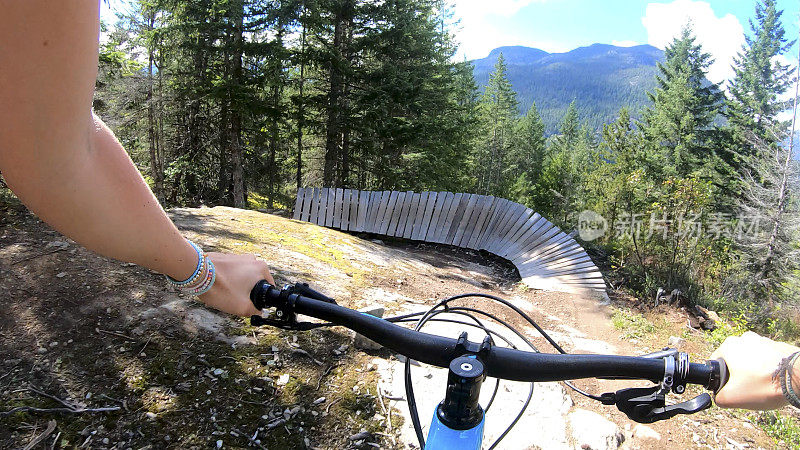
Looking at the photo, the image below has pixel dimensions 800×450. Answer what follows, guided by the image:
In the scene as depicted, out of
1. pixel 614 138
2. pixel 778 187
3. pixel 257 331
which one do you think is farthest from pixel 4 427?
pixel 778 187

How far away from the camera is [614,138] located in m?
24.0

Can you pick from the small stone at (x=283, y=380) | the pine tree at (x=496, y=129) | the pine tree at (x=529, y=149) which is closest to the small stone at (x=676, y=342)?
the small stone at (x=283, y=380)

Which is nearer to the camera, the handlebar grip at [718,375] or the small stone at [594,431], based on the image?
the handlebar grip at [718,375]

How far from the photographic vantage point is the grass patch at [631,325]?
6473mm

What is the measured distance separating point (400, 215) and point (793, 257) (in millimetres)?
20736

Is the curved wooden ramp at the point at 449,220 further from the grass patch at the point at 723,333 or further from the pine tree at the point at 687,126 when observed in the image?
the pine tree at the point at 687,126

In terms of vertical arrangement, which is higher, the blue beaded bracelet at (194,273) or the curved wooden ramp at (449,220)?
the blue beaded bracelet at (194,273)

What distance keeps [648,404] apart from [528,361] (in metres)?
0.36

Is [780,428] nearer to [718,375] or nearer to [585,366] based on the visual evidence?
Answer: [718,375]

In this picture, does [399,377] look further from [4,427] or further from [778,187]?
[778,187]

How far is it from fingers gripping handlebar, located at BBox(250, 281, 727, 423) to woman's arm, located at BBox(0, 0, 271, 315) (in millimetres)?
427

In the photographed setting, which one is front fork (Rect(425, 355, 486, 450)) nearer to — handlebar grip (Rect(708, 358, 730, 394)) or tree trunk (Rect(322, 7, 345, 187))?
handlebar grip (Rect(708, 358, 730, 394))

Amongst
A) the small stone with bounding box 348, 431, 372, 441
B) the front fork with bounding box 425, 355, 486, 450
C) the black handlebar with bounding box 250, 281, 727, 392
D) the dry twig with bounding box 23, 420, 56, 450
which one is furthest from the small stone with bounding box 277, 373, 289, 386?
the front fork with bounding box 425, 355, 486, 450

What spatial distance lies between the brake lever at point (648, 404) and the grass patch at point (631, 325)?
20.0 ft
